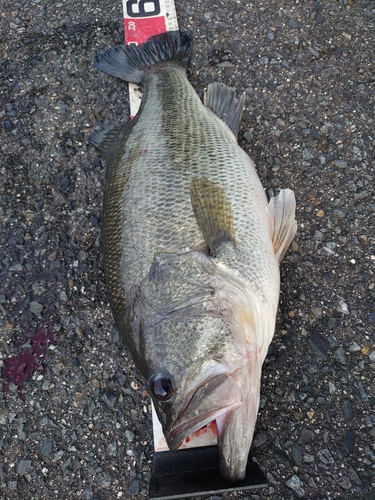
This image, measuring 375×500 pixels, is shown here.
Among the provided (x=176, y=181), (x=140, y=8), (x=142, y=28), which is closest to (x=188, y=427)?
(x=176, y=181)

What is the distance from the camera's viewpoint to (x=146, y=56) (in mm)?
3252

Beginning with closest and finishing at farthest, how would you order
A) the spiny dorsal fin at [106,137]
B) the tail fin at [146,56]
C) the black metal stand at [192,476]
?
the black metal stand at [192,476], the spiny dorsal fin at [106,137], the tail fin at [146,56]

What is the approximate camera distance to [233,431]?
1.94m

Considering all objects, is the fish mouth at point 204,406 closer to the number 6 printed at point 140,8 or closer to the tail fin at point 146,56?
the tail fin at point 146,56

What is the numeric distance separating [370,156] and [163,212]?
5.47 feet

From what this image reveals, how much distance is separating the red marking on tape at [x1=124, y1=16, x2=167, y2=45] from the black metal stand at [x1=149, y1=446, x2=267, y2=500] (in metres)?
3.13

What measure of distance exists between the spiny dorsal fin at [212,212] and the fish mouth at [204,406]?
0.68 meters

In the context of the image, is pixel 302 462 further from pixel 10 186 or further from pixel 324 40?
pixel 324 40

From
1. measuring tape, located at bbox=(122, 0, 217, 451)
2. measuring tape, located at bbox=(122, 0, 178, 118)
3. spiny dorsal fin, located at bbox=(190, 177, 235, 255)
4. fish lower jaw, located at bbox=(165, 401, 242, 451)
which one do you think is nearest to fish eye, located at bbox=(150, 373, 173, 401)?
fish lower jaw, located at bbox=(165, 401, 242, 451)

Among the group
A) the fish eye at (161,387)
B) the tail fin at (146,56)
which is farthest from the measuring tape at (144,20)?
the fish eye at (161,387)

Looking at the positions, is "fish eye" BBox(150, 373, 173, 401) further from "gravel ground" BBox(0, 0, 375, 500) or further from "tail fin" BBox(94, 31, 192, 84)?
"tail fin" BBox(94, 31, 192, 84)

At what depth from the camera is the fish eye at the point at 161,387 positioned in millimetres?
1886

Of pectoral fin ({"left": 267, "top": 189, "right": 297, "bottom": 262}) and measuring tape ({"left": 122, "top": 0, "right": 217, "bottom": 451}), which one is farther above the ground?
measuring tape ({"left": 122, "top": 0, "right": 217, "bottom": 451})

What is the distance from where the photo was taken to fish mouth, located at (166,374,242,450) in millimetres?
1841
